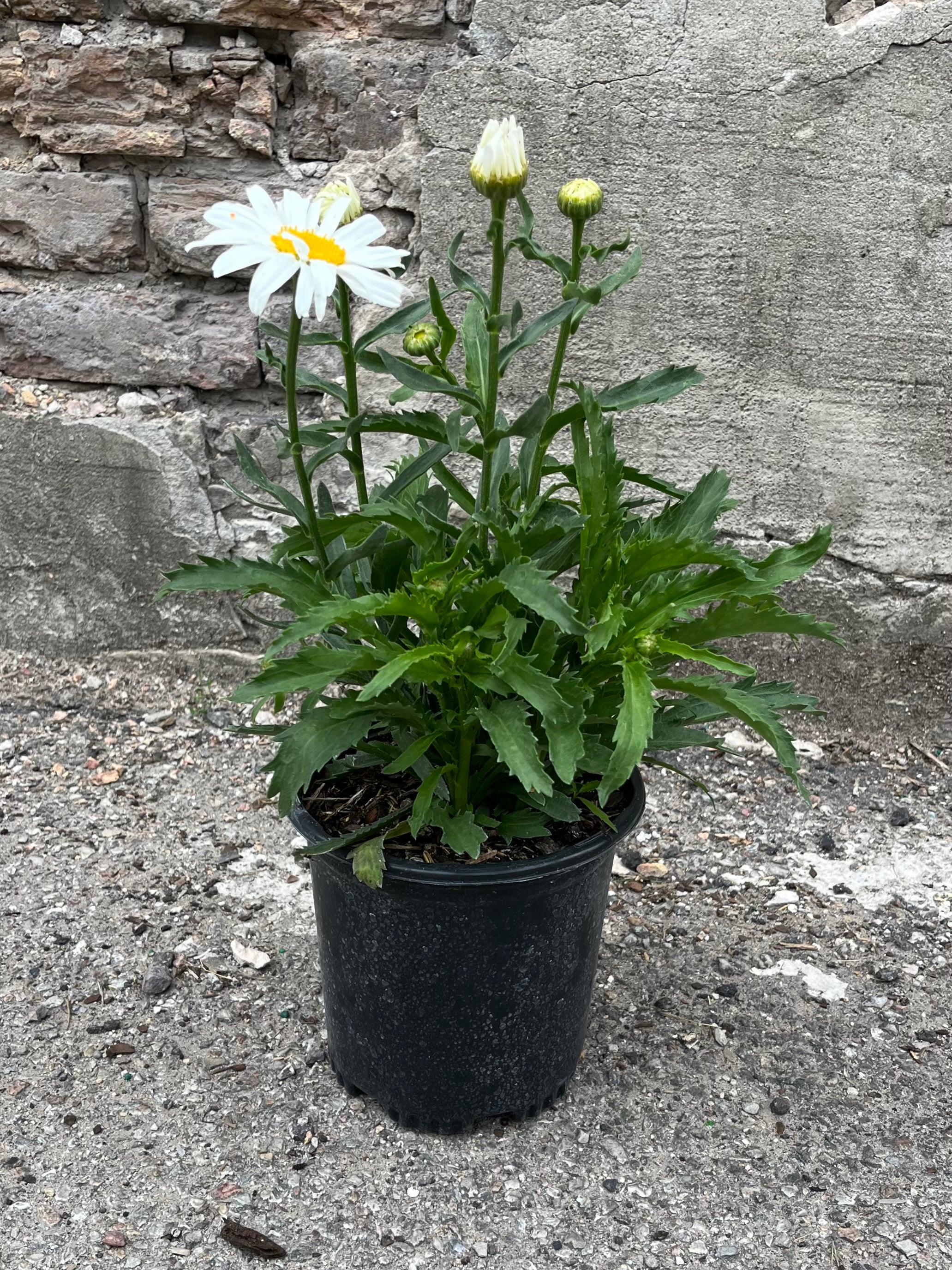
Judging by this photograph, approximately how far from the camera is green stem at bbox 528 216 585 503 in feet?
4.73

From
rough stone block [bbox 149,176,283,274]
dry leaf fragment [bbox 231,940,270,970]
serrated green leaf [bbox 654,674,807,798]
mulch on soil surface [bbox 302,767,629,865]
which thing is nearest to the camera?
serrated green leaf [bbox 654,674,807,798]

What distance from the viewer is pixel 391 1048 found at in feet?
5.57

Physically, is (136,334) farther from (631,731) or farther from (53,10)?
(631,731)

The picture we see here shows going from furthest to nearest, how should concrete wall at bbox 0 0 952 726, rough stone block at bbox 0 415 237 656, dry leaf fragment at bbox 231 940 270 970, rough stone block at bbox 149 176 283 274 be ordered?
rough stone block at bbox 0 415 237 656, rough stone block at bbox 149 176 283 274, concrete wall at bbox 0 0 952 726, dry leaf fragment at bbox 231 940 270 970

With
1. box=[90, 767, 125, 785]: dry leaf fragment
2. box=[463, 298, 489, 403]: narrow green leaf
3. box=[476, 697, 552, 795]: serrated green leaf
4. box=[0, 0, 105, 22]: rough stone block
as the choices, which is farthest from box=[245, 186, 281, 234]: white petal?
box=[90, 767, 125, 785]: dry leaf fragment

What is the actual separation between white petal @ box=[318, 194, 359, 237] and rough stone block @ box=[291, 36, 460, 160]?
1.25 m

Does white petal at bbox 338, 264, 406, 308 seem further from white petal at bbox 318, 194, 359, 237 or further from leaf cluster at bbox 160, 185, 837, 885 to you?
leaf cluster at bbox 160, 185, 837, 885

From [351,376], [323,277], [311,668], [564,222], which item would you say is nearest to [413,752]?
[311,668]

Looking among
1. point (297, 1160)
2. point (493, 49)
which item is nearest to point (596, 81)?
point (493, 49)

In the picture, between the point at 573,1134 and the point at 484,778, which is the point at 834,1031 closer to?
the point at 573,1134

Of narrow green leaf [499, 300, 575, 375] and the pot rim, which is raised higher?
narrow green leaf [499, 300, 575, 375]

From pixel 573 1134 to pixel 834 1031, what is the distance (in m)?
Result: 0.51

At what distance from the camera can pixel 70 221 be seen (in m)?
2.57

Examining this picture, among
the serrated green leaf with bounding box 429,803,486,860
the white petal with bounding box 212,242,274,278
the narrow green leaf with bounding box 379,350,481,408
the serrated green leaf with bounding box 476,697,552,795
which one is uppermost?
the white petal with bounding box 212,242,274,278
